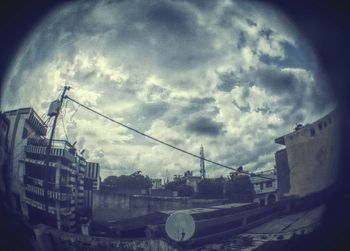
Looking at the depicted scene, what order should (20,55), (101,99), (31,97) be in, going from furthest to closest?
(20,55), (31,97), (101,99)

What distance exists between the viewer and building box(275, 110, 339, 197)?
349 cm

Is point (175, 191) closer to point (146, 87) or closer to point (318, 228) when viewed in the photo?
point (146, 87)

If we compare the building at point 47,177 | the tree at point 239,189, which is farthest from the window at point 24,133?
the tree at point 239,189

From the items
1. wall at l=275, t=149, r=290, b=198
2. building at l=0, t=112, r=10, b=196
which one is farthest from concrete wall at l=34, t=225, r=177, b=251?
wall at l=275, t=149, r=290, b=198

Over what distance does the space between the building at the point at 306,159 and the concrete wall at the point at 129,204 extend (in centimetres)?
85

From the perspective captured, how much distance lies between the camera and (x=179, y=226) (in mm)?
3348

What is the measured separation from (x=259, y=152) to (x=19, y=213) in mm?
3212

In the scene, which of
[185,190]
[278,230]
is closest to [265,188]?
[278,230]

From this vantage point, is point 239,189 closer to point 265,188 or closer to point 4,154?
point 265,188

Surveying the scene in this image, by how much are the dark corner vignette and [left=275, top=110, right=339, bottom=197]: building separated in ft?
0.39

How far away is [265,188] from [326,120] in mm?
1189

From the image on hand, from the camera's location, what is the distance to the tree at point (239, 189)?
3412 millimetres

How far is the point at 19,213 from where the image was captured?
397cm

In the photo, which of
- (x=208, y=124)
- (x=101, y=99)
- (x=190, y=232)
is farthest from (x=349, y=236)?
(x=101, y=99)
